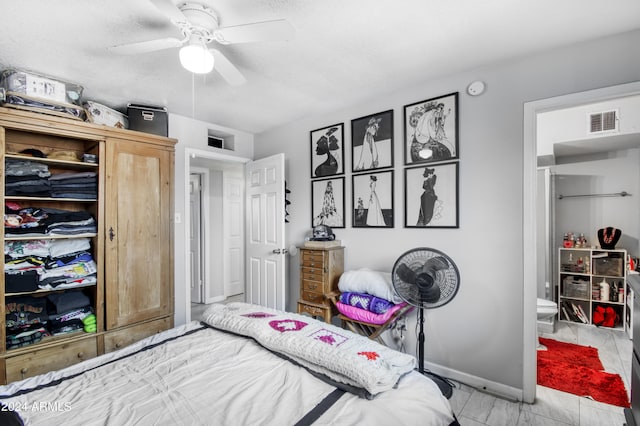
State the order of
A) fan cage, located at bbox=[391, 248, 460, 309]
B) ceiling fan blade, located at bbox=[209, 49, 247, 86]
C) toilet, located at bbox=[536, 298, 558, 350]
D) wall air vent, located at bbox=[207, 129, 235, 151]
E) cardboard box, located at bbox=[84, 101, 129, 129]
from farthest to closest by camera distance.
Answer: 1. wall air vent, located at bbox=[207, 129, 235, 151]
2. toilet, located at bbox=[536, 298, 558, 350]
3. cardboard box, located at bbox=[84, 101, 129, 129]
4. fan cage, located at bbox=[391, 248, 460, 309]
5. ceiling fan blade, located at bbox=[209, 49, 247, 86]

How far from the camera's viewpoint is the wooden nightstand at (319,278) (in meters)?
2.75

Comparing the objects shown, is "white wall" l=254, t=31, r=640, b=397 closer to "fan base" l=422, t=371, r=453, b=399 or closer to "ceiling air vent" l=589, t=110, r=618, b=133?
"fan base" l=422, t=371, r=453, b=399

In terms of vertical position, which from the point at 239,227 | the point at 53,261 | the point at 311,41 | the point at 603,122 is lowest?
the point at 53,261

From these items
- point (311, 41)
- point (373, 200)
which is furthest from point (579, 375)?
point (311, 41)

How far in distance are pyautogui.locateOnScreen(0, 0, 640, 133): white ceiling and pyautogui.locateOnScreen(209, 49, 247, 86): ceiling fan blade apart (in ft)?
0.62

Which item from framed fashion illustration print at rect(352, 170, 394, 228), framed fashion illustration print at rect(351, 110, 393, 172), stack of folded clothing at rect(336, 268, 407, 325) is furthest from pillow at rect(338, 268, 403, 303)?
framed fashion illustration print at rect(351, 110, 393, 172)

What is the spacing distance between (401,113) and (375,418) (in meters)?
2.24

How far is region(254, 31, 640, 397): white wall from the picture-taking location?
1.88 metres

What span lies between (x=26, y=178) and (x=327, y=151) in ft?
7.77

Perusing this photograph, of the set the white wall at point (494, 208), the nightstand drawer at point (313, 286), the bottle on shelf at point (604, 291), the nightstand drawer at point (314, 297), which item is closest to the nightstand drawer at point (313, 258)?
the nightstand drawer at point (313, 286)

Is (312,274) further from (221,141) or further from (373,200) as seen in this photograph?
(221,141)

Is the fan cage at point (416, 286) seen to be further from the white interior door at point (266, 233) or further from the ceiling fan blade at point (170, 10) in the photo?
the ceiling fan blade at point (170, 10)

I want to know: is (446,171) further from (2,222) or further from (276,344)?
(2,222)

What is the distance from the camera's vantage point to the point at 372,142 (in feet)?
9.03
